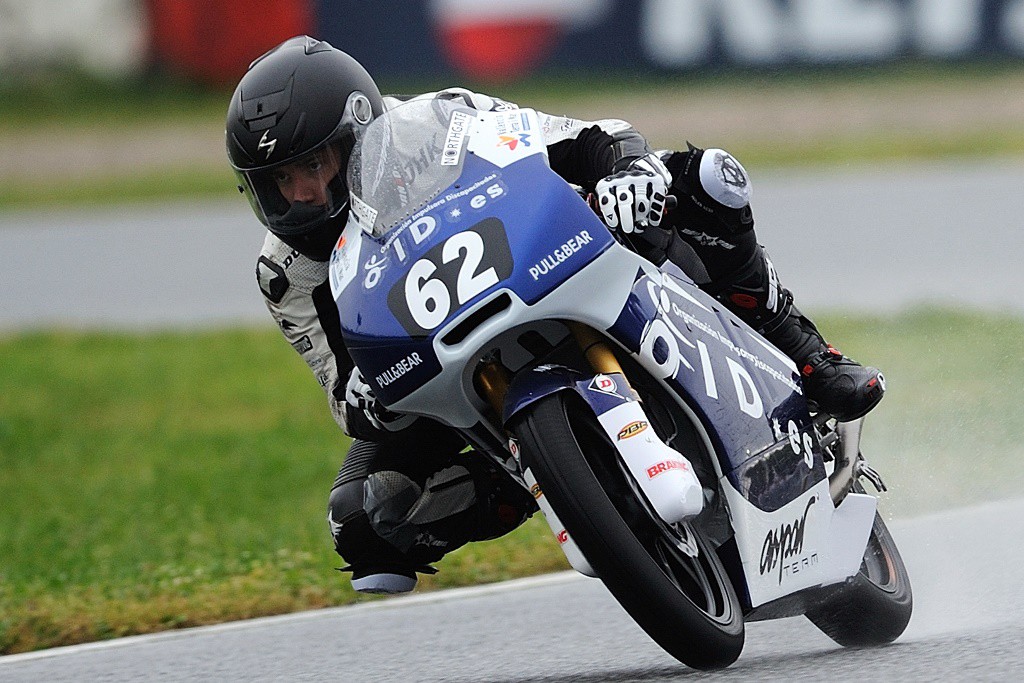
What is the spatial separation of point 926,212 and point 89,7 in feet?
30.8

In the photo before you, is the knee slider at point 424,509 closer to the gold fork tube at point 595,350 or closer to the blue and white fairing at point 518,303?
the blue and white fairing at point 518,303

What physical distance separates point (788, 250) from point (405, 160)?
8948mm

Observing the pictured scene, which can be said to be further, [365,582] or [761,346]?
[365,582]

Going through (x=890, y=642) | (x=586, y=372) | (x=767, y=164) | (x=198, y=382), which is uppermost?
(x=586, y=372)

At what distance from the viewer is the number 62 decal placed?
346cm

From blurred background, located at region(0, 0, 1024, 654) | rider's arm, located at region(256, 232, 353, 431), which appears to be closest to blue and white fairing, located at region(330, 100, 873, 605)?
rider's arm, located at region(256, 232, 353, 431)

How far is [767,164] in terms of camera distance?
16.3m

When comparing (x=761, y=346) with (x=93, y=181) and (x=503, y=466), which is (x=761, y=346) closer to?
(x=503, y=466)

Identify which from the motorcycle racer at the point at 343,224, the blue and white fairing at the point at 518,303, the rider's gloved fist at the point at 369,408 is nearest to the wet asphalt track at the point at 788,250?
the motorcycle racer at the point at 343,224

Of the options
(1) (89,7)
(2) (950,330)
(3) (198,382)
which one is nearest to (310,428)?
(3) (198,382)

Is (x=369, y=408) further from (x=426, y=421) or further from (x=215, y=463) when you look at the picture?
(x=215, y=463)

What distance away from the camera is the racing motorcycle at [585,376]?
3.43 m

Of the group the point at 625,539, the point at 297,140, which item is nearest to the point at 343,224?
the point at 297,140

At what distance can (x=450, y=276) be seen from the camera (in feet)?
11.4
